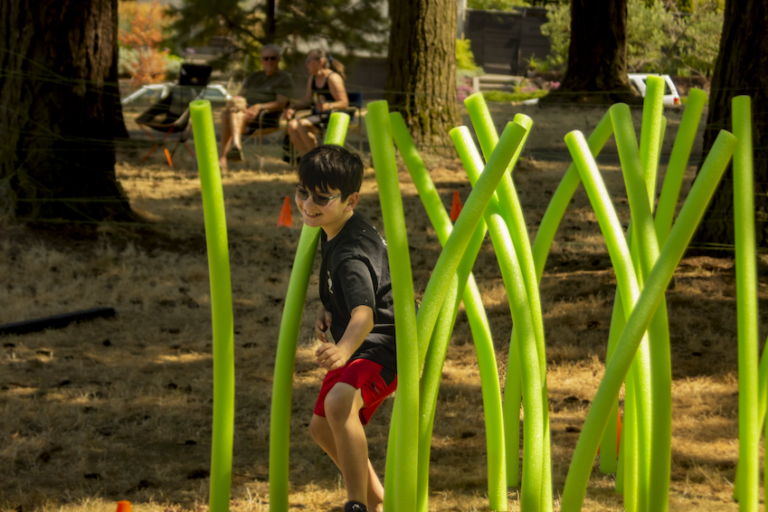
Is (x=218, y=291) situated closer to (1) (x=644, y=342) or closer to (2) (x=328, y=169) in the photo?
(2) (x=328, y=169)

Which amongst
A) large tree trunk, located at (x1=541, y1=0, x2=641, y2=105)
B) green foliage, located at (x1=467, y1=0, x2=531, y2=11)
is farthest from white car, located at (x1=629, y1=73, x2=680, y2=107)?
green foliage, located at (x1=467, y1=0, x2=531, y2=11)

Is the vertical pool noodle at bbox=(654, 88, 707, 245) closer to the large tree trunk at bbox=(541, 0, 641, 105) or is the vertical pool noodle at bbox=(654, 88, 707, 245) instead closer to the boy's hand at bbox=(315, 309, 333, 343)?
the boy's hand at bbox=(315, 309, 333, 343)

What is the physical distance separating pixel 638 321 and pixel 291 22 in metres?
18.1

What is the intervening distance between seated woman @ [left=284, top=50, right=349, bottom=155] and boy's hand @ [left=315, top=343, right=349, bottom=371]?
695 centimetres

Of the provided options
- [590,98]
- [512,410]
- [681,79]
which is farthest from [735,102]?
[681,79]

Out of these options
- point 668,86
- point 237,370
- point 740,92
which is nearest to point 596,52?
point 668,86

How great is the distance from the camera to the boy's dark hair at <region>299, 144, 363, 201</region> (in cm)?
223

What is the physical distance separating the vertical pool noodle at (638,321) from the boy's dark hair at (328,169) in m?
0.92

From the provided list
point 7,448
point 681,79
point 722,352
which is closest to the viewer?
point 7,448

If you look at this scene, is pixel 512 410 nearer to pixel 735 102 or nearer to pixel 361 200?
pixel 735 102

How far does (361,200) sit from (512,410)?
20.3 ft

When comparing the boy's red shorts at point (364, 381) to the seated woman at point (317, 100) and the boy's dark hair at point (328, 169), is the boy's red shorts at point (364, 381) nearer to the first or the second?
the boy's dark hair at point (328, 169)

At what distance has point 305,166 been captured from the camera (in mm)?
2234

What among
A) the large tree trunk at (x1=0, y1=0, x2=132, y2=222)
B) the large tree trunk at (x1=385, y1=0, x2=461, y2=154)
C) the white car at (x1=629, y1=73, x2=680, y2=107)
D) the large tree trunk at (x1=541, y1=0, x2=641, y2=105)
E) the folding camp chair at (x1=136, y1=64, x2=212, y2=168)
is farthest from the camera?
the white car at (x1=629, y1=73, x2=680, y2=107)
